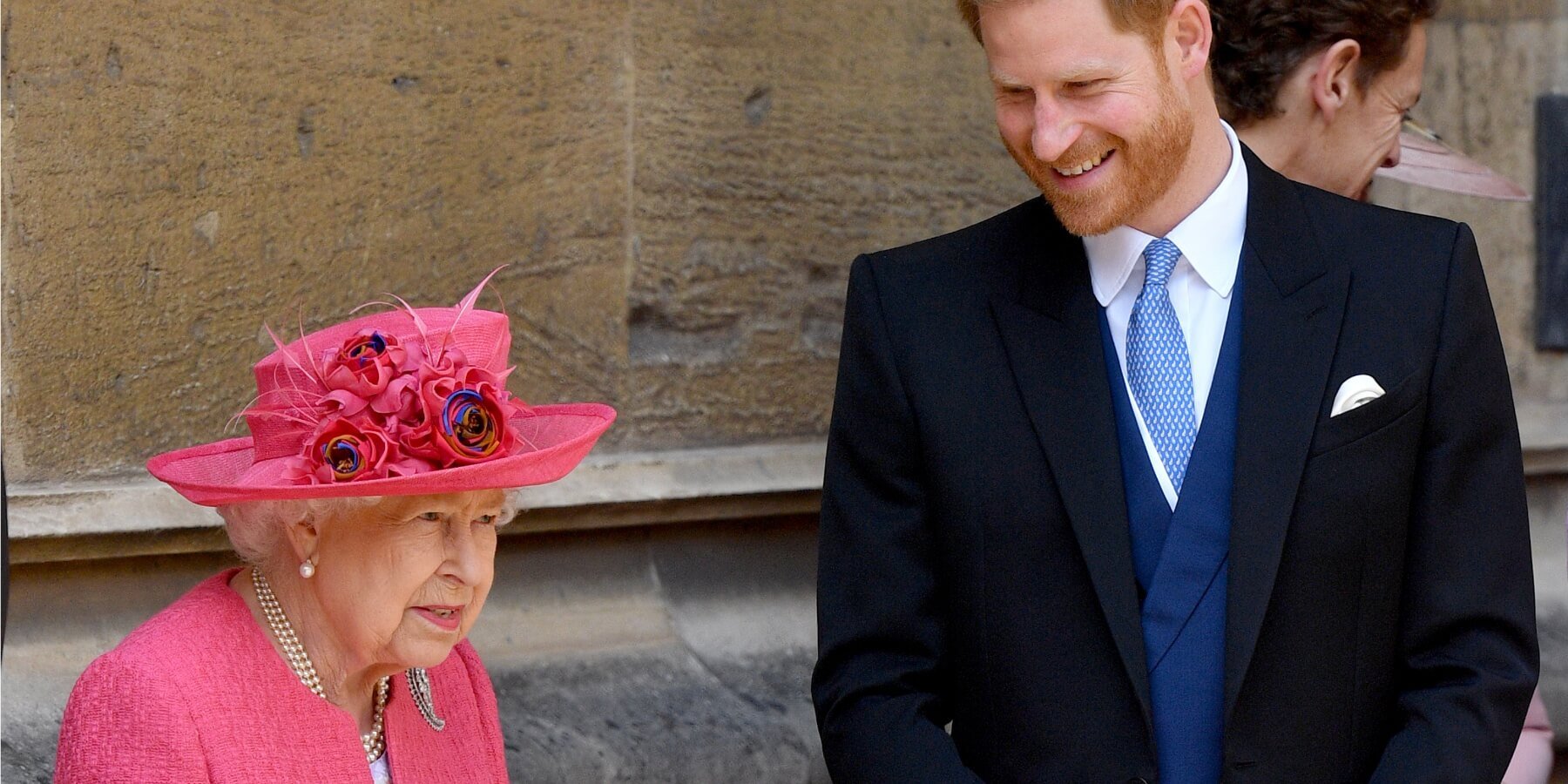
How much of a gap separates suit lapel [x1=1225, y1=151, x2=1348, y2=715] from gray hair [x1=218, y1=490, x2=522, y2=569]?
885mm

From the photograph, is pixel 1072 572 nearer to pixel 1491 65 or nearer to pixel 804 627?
pixel 804 627

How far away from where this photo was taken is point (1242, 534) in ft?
6.66

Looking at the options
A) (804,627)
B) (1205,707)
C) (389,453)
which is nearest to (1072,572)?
(1205,707)

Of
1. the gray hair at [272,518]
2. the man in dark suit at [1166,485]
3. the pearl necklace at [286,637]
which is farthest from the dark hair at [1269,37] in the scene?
the pearl necklace at [286,637]

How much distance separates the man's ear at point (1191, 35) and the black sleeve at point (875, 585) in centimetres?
50

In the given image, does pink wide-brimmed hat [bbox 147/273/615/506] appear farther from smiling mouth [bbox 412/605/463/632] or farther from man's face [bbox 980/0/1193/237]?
man's face [bbox 980/0/1193/237]

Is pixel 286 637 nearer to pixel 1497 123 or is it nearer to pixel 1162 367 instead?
pixel 1162 367

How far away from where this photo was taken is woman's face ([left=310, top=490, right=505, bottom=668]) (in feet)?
6.75

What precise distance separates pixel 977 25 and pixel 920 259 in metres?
0.31

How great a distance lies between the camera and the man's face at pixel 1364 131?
2809 millimetres

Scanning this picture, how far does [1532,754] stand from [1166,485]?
0.97 m

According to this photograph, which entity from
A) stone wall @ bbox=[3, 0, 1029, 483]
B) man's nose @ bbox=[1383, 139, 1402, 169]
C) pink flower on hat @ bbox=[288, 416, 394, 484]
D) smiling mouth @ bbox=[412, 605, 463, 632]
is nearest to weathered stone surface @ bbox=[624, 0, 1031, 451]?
stone wall @ bbox=[3, 0, 1029, 483]

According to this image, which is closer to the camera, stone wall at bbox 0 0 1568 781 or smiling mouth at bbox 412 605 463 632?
smiling mouth at bbox 412 605 463 632

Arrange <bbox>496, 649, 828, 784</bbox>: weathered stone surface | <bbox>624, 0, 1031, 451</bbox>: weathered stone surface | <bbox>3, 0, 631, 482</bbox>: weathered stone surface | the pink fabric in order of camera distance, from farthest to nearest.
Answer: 1. <bbox>624, 0, 1031, 451</bbox>: weathered stone surface
2. <bbox>496, 649, 828, 784</bbox>: weathered stone surface
3. <bbox>3, 0, 631, 482</bbox>: weathered stone surface
4. the pink fabric
